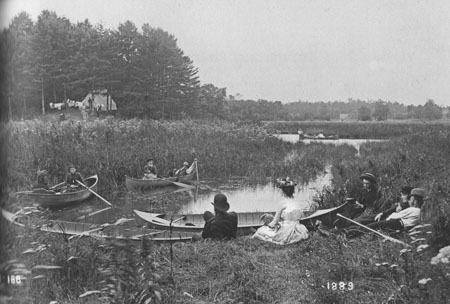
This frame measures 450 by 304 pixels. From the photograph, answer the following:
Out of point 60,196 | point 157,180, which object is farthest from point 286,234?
point 60,196

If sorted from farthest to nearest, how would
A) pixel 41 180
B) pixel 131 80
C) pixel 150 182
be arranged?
pixel 150 182 → pixel 131 80 → pixel 41 180

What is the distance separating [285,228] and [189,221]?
145 centimetres

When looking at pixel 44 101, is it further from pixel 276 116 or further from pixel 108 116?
pixel 276 116

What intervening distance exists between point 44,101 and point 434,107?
4.82 meters

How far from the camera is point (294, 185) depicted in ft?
20.3

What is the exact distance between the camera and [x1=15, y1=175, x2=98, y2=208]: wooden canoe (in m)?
4.84

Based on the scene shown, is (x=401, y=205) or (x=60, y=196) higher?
(x=401, y=205)

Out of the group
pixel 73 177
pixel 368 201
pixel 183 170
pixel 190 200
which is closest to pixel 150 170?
pixel 183 170

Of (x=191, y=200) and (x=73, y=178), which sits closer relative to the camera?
(x=73, y=178)

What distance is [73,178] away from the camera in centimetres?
601

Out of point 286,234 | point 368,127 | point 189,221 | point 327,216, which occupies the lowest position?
point 189,221

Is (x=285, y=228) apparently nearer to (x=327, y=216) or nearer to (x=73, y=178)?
(x=327, y=216)

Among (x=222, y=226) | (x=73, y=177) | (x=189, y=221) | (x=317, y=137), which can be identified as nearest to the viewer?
(x=222, y=226)

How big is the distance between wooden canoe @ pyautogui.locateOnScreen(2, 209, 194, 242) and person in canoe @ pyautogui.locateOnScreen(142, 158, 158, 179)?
1.44 m
